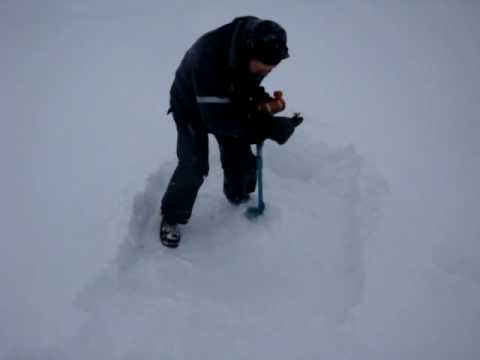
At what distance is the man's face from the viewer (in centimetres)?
166

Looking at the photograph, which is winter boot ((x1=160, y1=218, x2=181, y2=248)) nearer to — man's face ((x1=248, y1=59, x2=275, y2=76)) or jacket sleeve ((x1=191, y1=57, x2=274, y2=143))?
jacket sleeve ((x1=191, y1=57, x2=274, y2=143))

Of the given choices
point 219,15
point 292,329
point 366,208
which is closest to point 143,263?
point 292,329

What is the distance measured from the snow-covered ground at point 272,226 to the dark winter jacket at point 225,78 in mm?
919

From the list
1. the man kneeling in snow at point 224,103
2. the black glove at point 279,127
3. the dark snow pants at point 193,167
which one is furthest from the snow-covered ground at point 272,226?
the black glove at point 279,127

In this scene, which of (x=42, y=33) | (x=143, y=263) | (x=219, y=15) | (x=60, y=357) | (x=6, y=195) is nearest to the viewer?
(x=60, y=357)

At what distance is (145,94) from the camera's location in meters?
3.78

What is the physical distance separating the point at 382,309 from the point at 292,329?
1.56 ft

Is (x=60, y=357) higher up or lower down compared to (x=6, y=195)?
lower down

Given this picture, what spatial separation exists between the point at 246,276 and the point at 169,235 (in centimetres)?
57

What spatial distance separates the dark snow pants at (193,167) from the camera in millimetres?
2115

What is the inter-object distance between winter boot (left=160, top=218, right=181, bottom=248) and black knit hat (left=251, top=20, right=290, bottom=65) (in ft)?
4.16

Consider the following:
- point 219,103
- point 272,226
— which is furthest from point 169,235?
point 219,103

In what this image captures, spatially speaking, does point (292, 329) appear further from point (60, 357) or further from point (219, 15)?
point (219, 15)

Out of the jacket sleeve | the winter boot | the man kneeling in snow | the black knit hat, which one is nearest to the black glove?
the man kneeling in snow
